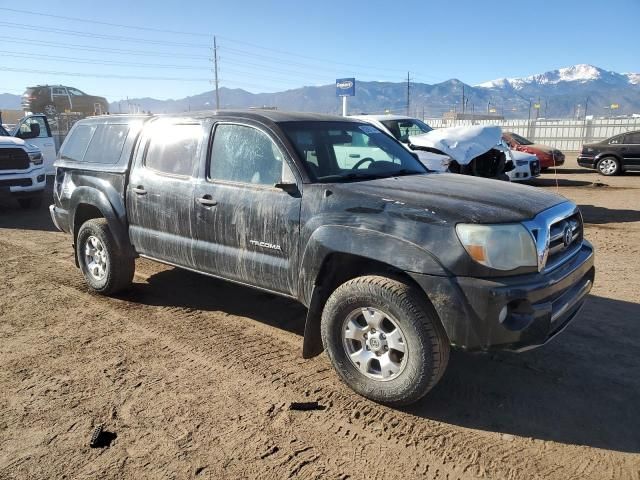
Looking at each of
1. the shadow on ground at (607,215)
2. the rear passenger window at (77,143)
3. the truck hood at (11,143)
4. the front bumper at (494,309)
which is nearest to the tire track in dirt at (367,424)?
the front bumper at (494,309)

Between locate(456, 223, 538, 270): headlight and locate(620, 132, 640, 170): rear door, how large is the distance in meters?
15.8

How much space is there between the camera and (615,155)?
1633 cm

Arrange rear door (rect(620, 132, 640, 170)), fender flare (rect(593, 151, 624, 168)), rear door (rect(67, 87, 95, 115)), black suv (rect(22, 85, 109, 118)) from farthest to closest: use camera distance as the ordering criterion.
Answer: rear door (rect(67, 87, 95, 115))
black suv (rect(22, 85, 109, 118))
fender flare (rect(593, 151, 624, 168))
rear door (rect(620, 132, 640, 170))

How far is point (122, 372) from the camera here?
12.3 ft

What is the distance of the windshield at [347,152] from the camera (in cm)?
385

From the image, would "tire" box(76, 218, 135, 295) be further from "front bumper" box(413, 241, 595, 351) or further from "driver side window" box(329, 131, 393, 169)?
"front bumper" box(413, 241, 595, 351)

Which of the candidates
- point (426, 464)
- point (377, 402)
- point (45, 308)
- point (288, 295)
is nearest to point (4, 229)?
point (45, 308)

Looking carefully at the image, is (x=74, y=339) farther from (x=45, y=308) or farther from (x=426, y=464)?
(x=426, y=464)

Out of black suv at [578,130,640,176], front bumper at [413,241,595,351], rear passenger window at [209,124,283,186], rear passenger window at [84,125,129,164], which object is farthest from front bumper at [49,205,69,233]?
black suv at [578,130,640,176]

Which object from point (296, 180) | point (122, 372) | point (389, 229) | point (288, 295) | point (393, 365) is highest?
point (296, 180)

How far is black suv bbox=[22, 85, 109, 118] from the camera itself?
1114 inches

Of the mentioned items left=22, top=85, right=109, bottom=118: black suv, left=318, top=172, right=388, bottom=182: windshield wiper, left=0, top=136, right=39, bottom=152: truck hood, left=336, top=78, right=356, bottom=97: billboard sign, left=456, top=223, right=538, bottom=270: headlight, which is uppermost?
left=336, top=78, right=356, bottom=97: billboard sign

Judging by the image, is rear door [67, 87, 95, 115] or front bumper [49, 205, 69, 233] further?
rear door [67, 87, 95, 115]

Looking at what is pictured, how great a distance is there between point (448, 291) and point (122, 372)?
8.00 ft
